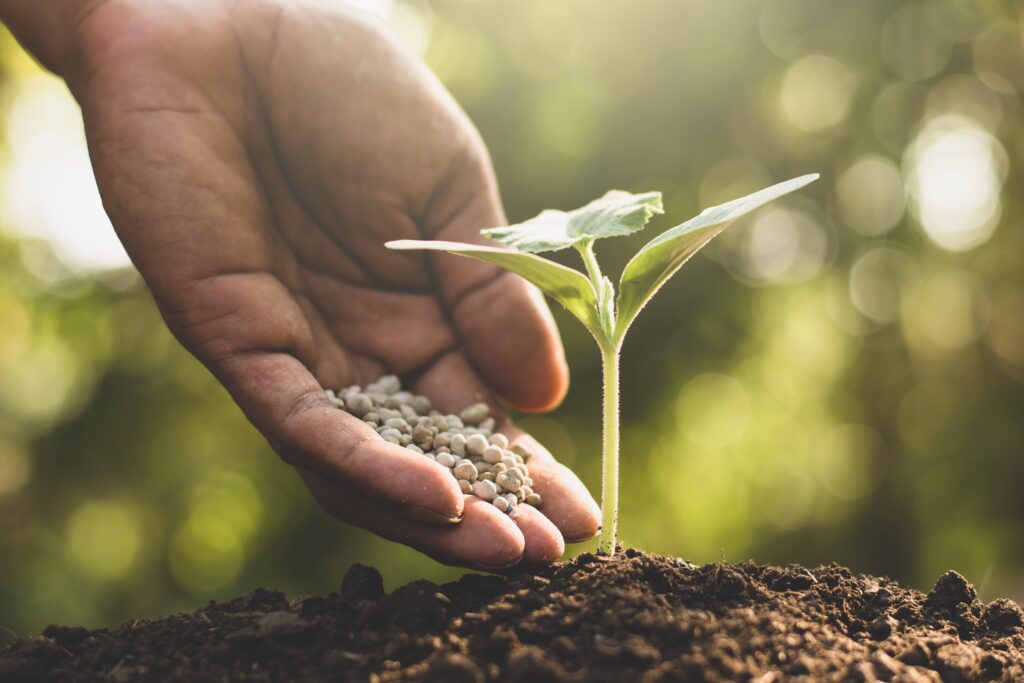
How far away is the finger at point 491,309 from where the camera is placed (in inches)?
116

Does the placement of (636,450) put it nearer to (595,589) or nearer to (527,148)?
(527,148)

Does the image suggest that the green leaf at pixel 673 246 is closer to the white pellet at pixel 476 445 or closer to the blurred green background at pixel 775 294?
the white pellet at pixel 476 445

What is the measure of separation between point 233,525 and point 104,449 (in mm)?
1768

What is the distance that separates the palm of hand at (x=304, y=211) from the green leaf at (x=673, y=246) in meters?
0.60

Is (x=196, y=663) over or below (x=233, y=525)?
below

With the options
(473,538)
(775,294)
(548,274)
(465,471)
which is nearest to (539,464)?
(465,471)

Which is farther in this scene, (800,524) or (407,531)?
(800,524)

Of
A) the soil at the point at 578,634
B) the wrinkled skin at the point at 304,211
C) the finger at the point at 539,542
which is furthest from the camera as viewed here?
the wrinkled skin at the point at 304,211

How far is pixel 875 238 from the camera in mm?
8141

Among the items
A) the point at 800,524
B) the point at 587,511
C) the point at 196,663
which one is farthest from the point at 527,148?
the point at 196,663

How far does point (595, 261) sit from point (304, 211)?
1560 millimetres

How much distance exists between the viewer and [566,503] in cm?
225

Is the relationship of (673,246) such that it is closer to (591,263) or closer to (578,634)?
(591,263)

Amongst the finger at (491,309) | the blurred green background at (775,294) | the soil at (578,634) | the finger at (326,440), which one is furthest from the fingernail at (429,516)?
the blurred green background at (775,294)
